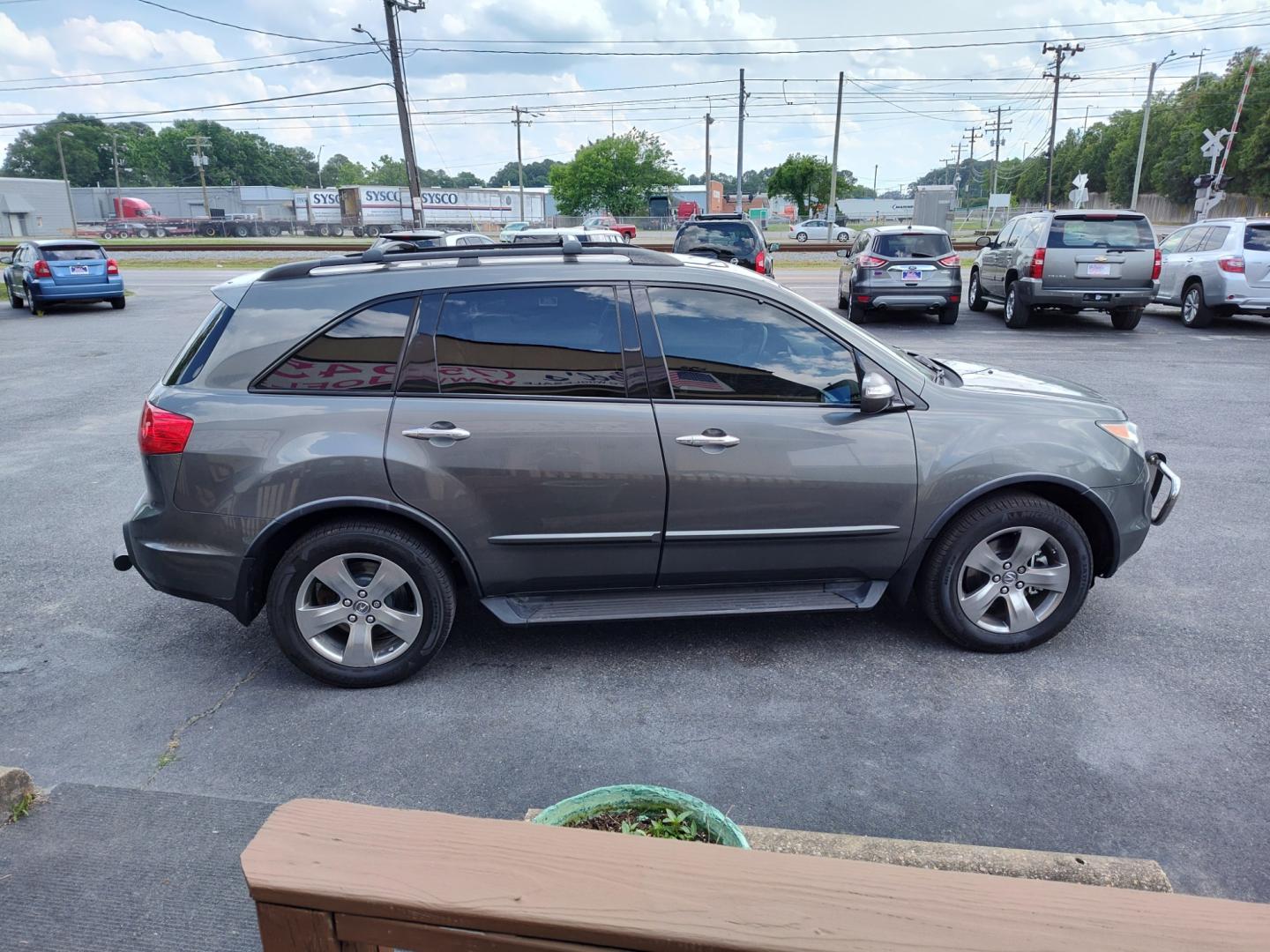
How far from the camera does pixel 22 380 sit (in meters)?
11.4

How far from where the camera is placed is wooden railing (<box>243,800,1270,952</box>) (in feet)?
4.24

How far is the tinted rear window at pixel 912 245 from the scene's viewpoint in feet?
49.8

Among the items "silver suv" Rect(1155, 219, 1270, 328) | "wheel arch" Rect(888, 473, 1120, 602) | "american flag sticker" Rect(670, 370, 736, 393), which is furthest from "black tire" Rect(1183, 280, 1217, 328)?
"american flag sticker" Rect(670, 370, 736, 393)

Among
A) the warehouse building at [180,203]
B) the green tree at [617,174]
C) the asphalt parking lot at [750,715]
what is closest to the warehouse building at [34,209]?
the warehouse building at [180,203]

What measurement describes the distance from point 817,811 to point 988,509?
66.8 inches

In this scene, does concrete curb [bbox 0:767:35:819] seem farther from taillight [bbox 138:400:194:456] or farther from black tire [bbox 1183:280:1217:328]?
black tire [bbox 1183:280:1217:328]

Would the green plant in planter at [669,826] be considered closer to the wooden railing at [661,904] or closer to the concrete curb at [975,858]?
the concrete curb at [975,858]

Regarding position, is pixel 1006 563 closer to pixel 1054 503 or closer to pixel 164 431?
pixel 1054 503

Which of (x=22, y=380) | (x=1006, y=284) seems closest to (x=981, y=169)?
(x=1006, y=284)

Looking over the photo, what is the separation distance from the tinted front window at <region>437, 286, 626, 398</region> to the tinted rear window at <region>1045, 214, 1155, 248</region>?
482 inches

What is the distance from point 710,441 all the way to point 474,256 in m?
1.43

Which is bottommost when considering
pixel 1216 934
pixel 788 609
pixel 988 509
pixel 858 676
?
pixel 858 676

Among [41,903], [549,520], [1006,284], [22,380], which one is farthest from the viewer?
[1006,284]

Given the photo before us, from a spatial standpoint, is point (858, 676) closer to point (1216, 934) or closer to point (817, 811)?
point (817, 811)
